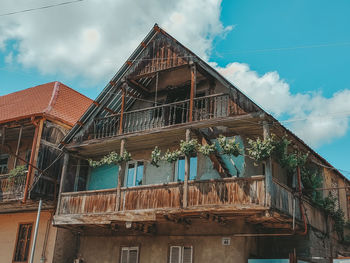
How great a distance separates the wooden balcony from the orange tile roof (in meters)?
4.04

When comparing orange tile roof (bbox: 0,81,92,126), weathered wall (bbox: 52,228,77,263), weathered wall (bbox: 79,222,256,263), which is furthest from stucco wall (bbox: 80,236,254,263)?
orange tile roof (bbox: 0,81,92,126)

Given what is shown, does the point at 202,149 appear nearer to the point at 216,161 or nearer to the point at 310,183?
the point at 216,161

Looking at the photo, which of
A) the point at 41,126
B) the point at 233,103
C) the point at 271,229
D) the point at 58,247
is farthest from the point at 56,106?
the point at 271,229

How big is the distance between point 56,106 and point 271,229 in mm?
10977

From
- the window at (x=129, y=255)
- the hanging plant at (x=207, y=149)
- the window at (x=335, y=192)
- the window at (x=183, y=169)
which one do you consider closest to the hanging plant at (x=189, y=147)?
the hanging plant at (x=207, y=149)

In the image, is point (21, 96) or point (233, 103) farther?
point (21, 96)

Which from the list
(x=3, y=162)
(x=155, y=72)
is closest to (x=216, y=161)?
(x=155, y=72)

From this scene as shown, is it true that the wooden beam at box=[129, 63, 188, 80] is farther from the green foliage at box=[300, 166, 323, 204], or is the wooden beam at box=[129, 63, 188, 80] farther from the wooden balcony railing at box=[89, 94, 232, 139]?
the green foliage at box=[300, 166, 323, 204]

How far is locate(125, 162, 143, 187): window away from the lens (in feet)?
61.8

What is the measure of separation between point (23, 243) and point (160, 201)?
26.7ft

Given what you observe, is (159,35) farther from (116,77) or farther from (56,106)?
(56,106)

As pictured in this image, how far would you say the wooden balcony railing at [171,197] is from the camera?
46.3 ft

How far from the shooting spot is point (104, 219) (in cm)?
1669

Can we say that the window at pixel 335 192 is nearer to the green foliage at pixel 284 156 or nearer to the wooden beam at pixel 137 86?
the green foliage at pixel 284 156
